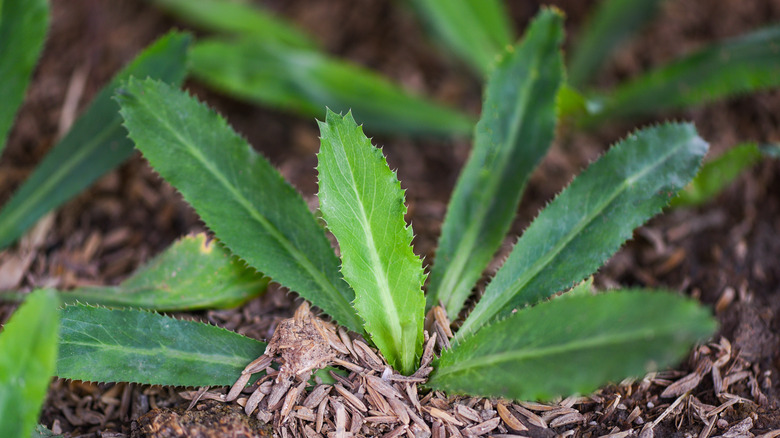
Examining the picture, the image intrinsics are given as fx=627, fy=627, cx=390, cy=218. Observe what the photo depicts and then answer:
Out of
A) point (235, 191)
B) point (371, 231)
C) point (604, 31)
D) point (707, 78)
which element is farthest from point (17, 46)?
point (707, 78)

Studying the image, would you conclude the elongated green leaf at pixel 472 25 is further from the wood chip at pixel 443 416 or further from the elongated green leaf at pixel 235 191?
the wood chip at pixel 443 416

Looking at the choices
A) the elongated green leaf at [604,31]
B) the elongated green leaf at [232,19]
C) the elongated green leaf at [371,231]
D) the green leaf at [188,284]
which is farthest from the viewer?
the elongated green leaf at [232,19]

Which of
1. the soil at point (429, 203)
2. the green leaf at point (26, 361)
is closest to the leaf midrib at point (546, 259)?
the soil at point (429, 203)

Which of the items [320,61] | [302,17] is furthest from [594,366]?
[302,17]

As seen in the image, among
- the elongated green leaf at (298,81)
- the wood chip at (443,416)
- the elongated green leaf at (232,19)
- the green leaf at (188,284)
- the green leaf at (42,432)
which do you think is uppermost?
the elongated green leaf at (232,19)

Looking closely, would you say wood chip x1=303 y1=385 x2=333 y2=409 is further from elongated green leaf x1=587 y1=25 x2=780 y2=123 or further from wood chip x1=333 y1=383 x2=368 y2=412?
elongated green leaf x1=587 y1=25 x2=780 y2=123
